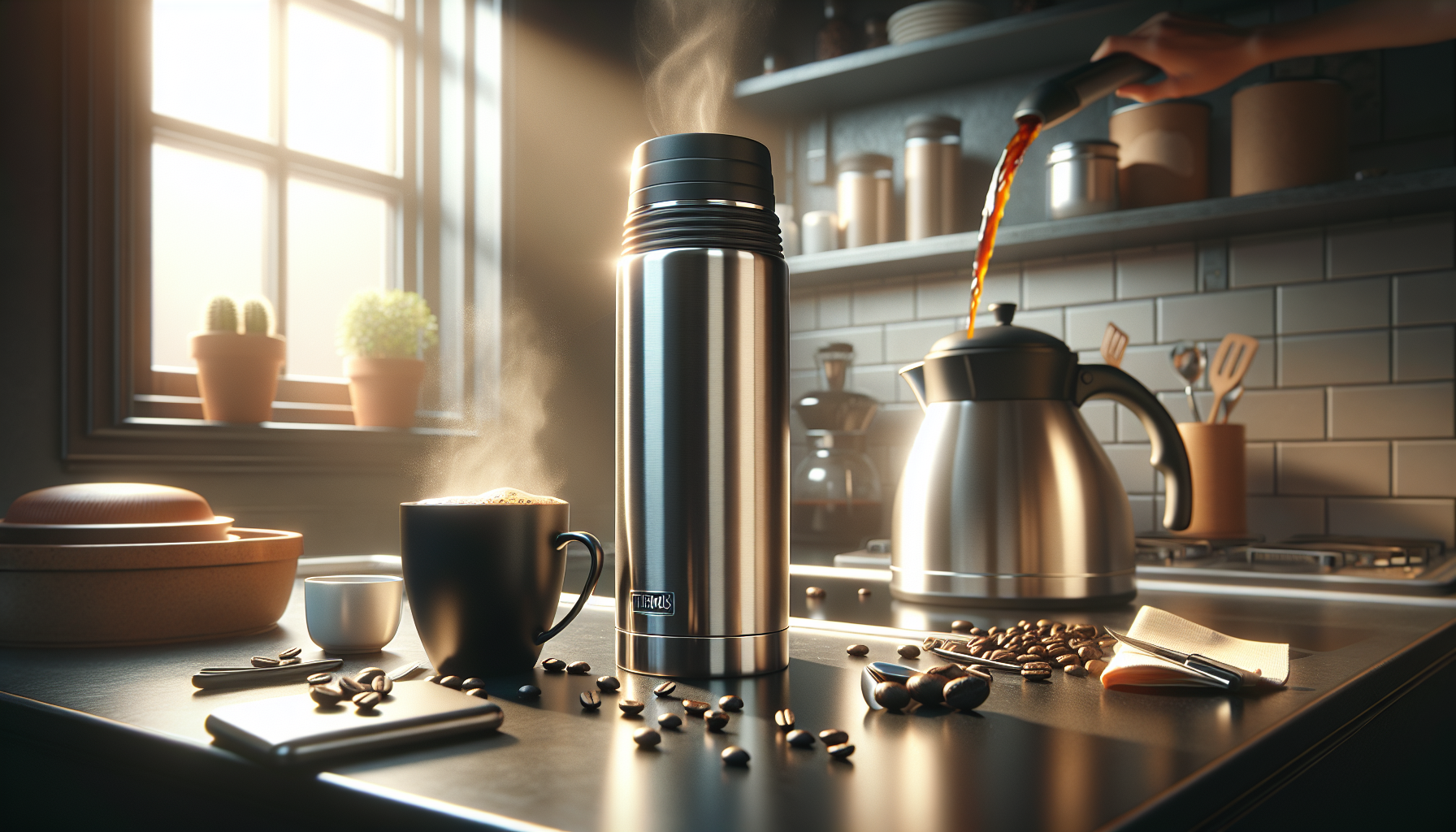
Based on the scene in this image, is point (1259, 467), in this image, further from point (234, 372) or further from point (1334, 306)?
point (234, 372)

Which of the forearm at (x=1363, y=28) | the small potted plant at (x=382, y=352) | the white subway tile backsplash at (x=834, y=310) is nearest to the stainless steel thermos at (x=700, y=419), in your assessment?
the forearm at (x=1363, y=28)

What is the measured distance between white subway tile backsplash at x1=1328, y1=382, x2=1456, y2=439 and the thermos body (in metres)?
1.57

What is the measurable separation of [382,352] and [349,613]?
4.36ft

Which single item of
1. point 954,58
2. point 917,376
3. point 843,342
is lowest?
point 917,376

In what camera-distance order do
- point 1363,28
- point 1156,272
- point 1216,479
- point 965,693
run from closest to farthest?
1. point 965,693
2. point 1363,28
3. point 1216,479
4. point 1156,272

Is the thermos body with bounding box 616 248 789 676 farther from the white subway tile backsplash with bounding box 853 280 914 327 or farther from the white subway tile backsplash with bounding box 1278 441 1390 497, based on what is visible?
the white subway tile backsplash with bounding box 853 280 914 327

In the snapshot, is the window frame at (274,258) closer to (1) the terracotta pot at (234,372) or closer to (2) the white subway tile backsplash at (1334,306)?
(1) the terracotta pot at (234,372)

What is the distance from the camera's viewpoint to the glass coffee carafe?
195 centimetres

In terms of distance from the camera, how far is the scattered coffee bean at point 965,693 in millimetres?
498

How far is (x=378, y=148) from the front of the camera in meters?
2.18

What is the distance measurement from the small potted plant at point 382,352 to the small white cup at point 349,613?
130cm

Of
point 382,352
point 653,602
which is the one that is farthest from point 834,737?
point 382,352

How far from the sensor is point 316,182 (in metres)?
2.04

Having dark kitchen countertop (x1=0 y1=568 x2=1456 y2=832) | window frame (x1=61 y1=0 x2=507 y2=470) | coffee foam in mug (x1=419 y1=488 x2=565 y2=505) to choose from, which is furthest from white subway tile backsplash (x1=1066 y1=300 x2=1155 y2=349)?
coffee foam in mug (x1=419 y1=488 x2=565 y2=505)
